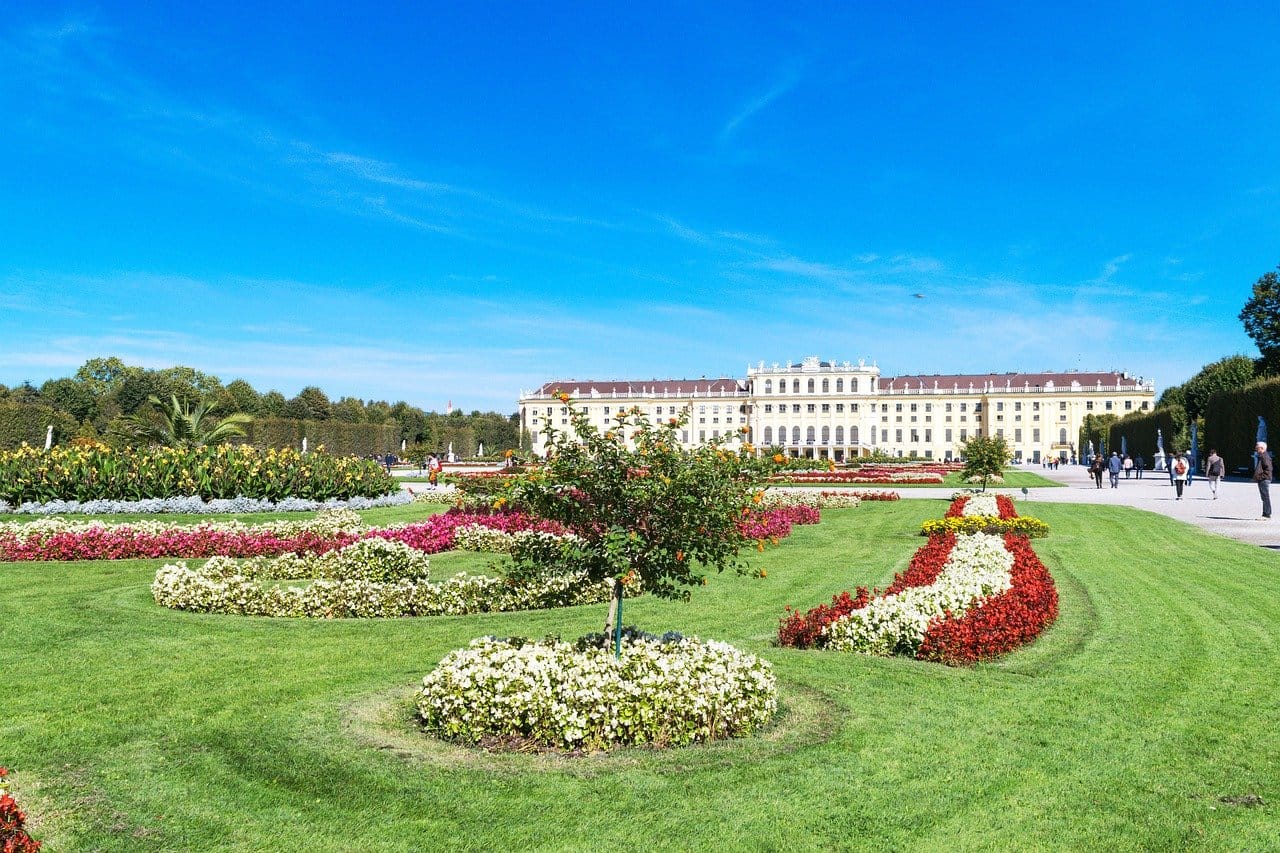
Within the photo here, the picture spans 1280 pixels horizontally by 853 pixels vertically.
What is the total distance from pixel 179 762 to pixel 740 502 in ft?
11.4

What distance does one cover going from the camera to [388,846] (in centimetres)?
407

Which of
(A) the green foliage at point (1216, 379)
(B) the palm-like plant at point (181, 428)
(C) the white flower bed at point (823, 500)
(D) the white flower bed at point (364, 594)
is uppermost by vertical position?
(A) the green foliage at point (1216, 379)

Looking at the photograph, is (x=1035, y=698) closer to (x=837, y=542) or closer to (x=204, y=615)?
(x=204, y=615)

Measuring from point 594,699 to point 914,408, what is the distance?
112 meters

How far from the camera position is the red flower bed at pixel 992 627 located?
7.45 m

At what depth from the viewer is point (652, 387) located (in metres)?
124

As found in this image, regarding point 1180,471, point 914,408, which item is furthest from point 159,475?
point 914,408

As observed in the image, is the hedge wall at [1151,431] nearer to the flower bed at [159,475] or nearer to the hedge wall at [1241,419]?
the hedge wall at [1241,419]

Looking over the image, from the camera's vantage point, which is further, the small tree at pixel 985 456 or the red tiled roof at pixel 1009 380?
the red tiled roof at pixel 1009 380

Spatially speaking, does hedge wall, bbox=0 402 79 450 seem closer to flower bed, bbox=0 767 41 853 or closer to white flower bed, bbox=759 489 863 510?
white flower bed, bbox=759 489 863 510

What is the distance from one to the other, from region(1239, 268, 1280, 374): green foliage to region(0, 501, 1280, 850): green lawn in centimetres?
5321

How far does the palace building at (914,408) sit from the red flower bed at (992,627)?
98.8 meters

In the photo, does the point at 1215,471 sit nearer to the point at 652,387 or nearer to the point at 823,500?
the point at 823,500

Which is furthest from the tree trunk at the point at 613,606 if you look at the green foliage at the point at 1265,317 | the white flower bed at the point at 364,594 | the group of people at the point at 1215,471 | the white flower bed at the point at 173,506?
the green foliage at the point at 1265,317
